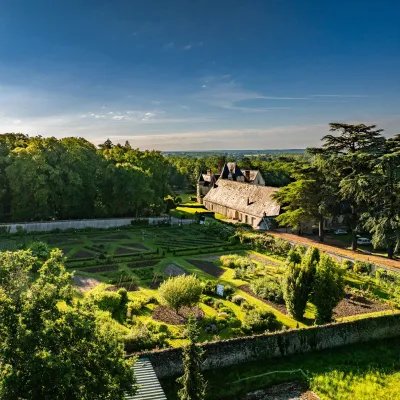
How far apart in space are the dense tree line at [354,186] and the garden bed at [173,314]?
63.0 feet

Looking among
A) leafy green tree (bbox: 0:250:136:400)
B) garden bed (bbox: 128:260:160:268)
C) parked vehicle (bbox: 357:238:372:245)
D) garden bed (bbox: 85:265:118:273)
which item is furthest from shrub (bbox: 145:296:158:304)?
parked vehicle (bbox: 357:238:372:245)

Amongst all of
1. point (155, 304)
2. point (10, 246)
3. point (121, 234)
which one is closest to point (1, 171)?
point (10, 246)

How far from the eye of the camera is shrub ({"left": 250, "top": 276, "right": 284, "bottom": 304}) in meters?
25.6

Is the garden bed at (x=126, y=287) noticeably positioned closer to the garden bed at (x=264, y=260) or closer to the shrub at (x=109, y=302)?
the shrub at (x=109, y=302)

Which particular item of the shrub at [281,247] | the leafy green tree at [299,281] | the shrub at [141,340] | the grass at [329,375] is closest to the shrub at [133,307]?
the shrub at [141,340]

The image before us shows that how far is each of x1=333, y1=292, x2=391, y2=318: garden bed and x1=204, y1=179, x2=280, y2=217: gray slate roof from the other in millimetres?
21775

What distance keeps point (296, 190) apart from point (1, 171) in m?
36.2

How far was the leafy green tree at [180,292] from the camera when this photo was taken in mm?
21750

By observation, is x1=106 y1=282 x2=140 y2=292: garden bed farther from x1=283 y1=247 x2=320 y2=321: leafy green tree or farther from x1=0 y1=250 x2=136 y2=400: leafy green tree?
x1=0 y1=250 x2=136 y2=400: leafy green tree

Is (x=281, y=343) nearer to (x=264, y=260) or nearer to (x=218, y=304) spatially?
(x=218, y=304)

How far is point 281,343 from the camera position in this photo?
62.6 ft

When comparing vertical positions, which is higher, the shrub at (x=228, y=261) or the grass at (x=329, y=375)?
the shrub at (x=228, y=261)

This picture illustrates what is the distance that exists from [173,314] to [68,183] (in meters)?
32.0

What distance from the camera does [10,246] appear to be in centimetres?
3778
